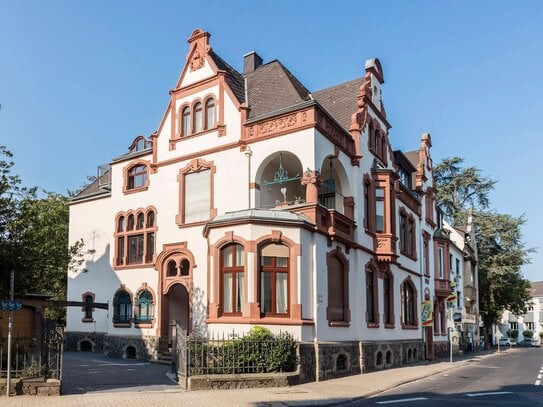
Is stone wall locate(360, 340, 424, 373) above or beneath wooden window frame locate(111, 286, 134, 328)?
beneath

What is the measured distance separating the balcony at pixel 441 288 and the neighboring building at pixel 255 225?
21.6 feet

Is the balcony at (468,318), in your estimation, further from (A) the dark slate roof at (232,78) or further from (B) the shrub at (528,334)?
(B) the shrub at (528,334)

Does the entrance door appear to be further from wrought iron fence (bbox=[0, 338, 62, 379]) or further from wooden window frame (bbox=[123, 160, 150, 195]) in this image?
wrought iron fence (bbox=[0, 338, 62, 379])

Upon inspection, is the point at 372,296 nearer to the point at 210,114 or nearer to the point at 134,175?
the point at 210,114

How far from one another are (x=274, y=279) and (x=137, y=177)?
484 inches

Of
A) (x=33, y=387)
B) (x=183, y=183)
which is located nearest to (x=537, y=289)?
(x=183, y=183)

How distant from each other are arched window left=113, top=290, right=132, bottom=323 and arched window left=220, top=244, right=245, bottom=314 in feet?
31.4

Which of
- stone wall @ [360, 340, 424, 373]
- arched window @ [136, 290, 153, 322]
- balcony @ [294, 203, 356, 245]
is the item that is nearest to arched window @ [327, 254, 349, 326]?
balcony @ [294, 203, 356, 245]

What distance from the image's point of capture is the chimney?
2944 cm

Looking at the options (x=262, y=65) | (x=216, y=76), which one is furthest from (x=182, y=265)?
(x=262, y=65)

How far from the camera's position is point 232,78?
1043 inches

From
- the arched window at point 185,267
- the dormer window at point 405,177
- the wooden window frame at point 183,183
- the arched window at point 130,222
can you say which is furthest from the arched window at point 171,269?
the dormer window at point 405,177

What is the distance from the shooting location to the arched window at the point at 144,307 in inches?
1064

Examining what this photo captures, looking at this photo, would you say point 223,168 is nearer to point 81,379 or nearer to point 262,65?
point 262,65
